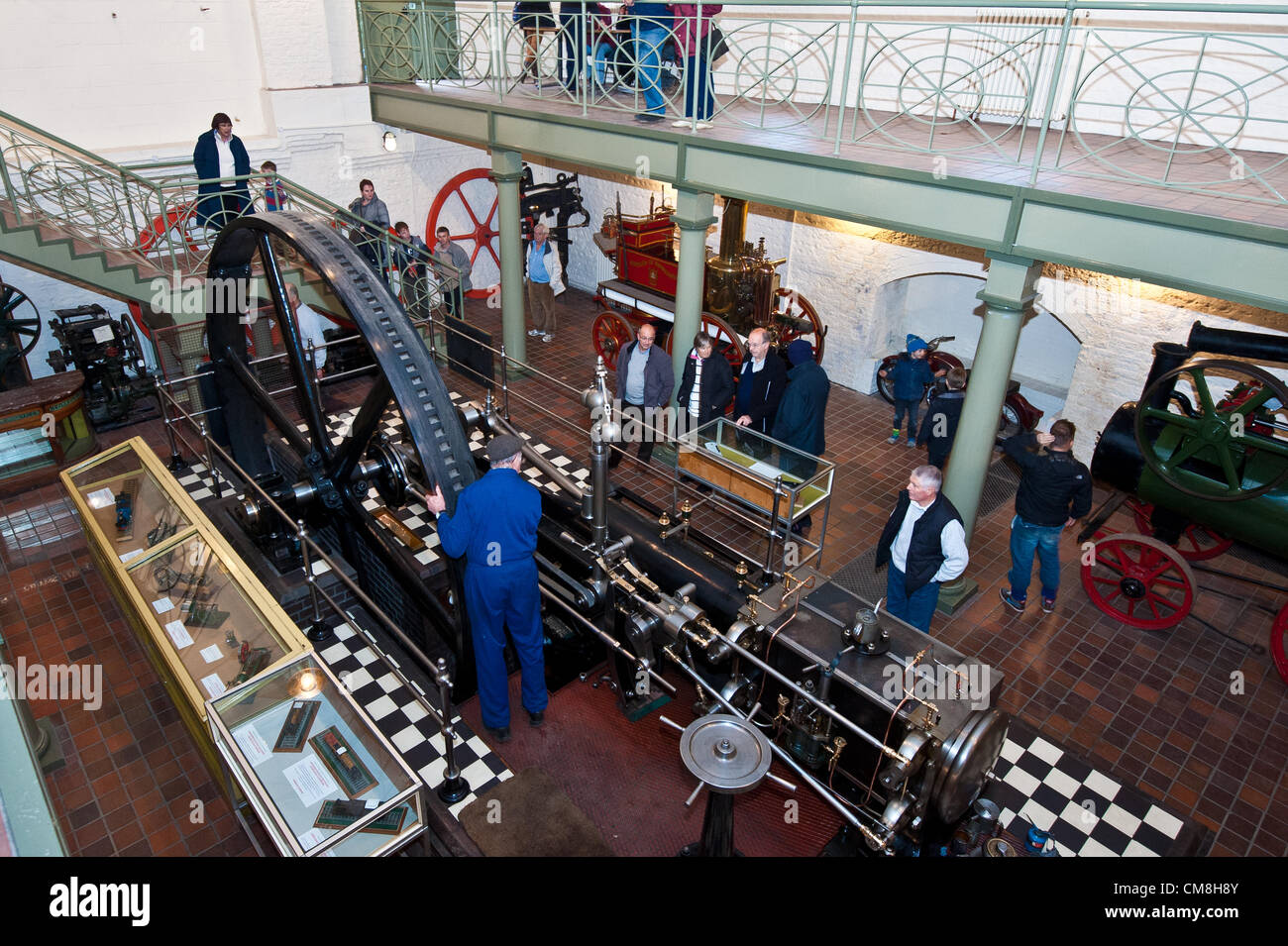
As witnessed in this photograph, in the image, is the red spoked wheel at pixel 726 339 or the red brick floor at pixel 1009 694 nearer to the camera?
the red brick floor at pixel 1009 694

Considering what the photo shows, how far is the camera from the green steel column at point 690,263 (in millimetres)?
6820

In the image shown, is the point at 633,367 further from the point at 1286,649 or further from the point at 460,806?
the point at 1286,649

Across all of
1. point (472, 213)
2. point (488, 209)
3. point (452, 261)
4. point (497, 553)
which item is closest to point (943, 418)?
point (497, 553)

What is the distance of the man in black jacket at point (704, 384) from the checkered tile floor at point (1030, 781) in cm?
313

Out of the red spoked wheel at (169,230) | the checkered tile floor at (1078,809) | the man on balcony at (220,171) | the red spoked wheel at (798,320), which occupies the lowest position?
the checkered tile floor at (1078,809)

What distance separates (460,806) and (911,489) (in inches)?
117

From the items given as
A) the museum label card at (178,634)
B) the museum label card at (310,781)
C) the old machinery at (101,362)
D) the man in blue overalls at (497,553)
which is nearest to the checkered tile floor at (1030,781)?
the man in blue overalls at (497,553)

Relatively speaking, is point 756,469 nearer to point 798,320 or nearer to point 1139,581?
point 1139,581

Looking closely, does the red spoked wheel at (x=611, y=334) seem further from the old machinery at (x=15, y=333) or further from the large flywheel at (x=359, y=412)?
the old machinery at (x=15, y=333)

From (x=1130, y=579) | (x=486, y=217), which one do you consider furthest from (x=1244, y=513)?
(x=486, y=217)

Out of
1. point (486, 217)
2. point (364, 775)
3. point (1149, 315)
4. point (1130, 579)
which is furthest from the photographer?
point (486, 217)

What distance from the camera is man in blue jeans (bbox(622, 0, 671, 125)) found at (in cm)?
680

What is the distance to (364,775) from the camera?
3.48 m

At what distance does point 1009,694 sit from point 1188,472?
195 cm
